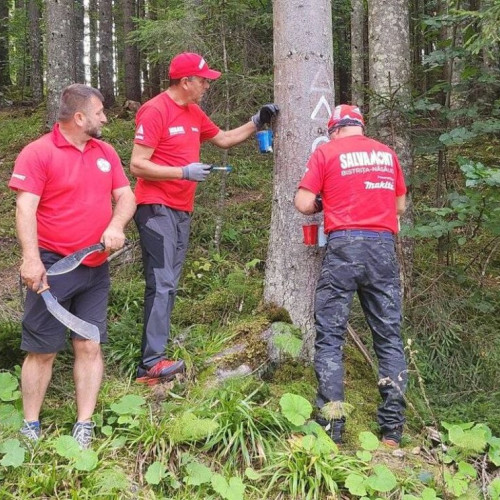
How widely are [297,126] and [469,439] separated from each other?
2.60m

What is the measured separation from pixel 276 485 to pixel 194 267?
11.0ft

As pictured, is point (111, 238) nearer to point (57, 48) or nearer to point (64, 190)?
point (64, 190)

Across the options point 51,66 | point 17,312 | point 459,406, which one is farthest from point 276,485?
point 51,66

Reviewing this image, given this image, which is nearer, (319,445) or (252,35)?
(319,445)

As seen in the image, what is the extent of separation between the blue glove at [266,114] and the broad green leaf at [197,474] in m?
2.78

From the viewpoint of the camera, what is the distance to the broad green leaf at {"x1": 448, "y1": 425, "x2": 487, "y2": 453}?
330 centimetres

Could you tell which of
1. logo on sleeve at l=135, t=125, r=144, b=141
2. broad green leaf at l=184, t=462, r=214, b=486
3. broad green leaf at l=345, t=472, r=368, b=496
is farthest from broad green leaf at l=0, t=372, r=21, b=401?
broad green leaf at l=345, t=472, r=368, b=496

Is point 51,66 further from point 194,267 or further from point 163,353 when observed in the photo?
point 163,353

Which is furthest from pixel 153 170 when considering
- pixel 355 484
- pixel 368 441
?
pixel 355 484

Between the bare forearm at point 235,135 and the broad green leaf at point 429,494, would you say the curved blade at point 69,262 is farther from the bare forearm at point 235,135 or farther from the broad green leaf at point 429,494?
the broad green leaf at point 429,494

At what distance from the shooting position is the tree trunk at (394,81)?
18.1ft

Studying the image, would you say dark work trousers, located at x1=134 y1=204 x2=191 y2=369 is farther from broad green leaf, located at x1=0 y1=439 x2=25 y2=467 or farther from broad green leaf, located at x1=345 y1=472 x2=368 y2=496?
broad green leaf, located at x1=345 y1=472 x2=368 y2=496

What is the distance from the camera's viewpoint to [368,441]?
338 centimetres

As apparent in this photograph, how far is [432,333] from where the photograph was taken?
5.25 meters
